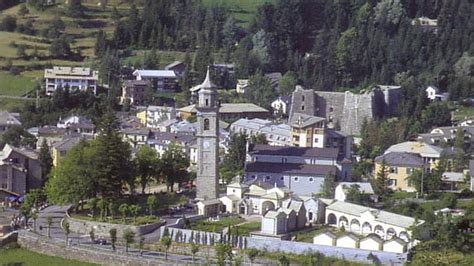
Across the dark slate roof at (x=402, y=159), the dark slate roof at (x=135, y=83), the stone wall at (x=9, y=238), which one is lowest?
the stone wall at (x=9, y=238)

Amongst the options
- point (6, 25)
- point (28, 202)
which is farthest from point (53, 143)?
point (6, 25)

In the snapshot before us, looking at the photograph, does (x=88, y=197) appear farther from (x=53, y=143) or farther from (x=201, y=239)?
(x=53, y=143)

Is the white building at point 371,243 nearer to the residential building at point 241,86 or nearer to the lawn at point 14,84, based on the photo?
the residential building at point 241,86

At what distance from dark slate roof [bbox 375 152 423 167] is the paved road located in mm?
7043

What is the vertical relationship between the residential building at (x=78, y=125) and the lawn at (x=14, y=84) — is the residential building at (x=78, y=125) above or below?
below

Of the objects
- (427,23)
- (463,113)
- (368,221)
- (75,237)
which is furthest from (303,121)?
(427,23)

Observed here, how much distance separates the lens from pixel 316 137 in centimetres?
2809

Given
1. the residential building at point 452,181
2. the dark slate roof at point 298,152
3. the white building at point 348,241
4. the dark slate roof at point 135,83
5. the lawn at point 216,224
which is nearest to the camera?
the white building at point 348,241

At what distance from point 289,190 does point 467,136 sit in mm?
7513

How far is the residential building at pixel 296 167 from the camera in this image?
24.3 metres

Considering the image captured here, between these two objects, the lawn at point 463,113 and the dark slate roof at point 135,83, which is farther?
the dark slate roof at point 135,83

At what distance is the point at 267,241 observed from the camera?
771 inches

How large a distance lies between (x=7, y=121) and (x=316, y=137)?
9.21 metres

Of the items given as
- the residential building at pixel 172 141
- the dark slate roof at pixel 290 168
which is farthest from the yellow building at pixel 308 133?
the dark slate roof at pixel 290 168
